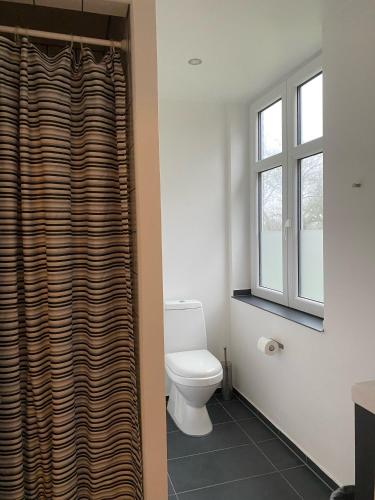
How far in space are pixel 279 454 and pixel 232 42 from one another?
2.42 metres

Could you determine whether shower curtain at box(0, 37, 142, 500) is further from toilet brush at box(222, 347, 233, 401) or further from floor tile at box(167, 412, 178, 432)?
toilet brush at box(222, 347, 233, 401)

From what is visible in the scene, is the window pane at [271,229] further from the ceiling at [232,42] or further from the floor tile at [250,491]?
the floor tile at [250,491]

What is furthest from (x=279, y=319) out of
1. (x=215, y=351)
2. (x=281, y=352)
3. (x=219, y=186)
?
(x=219, y=186)

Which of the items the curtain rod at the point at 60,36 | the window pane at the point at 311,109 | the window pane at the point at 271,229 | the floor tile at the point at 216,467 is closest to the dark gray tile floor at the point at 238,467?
the floor tile at the point at 216,467

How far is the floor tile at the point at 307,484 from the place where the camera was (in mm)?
1919

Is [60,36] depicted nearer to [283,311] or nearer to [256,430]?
[283,311]

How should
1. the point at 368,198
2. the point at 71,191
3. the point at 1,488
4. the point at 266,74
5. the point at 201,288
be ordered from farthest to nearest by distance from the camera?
the point at 201,288, the point at 266,74, the point at 368,198, the point at 71,191, the point at 1,488

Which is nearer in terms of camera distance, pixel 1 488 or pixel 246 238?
pixel 1 488

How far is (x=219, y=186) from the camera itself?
3.14 m

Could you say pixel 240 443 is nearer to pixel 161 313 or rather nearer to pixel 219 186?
pixel 161 313

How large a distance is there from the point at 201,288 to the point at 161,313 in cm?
169

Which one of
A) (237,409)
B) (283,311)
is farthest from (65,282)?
(237,409)

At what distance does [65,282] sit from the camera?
1393 millimetres

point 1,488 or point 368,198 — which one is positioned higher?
point 368,198
